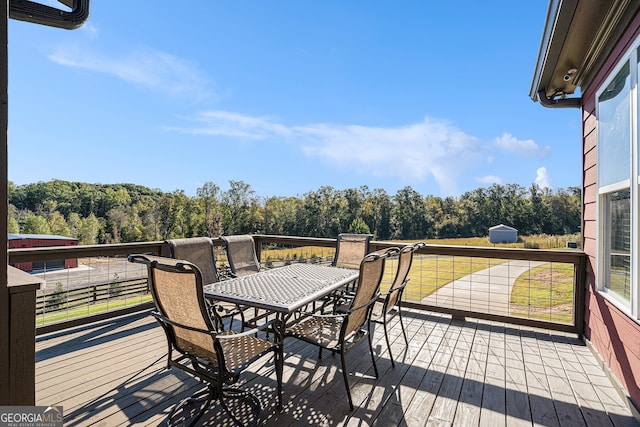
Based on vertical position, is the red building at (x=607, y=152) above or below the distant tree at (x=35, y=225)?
above

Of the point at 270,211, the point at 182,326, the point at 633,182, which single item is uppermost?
the point at 270,211

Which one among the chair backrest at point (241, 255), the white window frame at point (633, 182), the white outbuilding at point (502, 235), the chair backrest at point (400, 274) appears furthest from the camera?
the white outbuilding at point (502, 235)

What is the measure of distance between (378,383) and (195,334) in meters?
1.52

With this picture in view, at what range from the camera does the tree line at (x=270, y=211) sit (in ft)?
95.9

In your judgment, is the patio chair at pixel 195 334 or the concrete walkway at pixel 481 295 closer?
the patio chair at pixel 195 334

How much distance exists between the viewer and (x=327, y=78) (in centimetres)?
1808

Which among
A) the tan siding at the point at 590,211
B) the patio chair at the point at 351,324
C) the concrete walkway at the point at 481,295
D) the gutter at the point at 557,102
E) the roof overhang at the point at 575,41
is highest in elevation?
the roof overhang at the point at 575,41

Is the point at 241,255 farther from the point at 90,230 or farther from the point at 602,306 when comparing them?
the point at 90,230

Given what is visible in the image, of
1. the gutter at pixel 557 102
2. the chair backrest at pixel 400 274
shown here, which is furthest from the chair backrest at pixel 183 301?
the gutter at pixel 557 102

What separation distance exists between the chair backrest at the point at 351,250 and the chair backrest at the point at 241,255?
1.10m

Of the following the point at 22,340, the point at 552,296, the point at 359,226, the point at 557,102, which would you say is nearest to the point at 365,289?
the point at 22,340

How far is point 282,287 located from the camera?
269cm

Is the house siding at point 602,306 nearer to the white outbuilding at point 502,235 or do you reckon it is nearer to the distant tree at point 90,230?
the white outbuilding at point 502,235

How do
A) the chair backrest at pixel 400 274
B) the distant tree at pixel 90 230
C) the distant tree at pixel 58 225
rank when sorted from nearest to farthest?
the chair backrest at pixel 400 274 < the distant tree at pixel 58 225 < the distant tree at pixel 90 230
